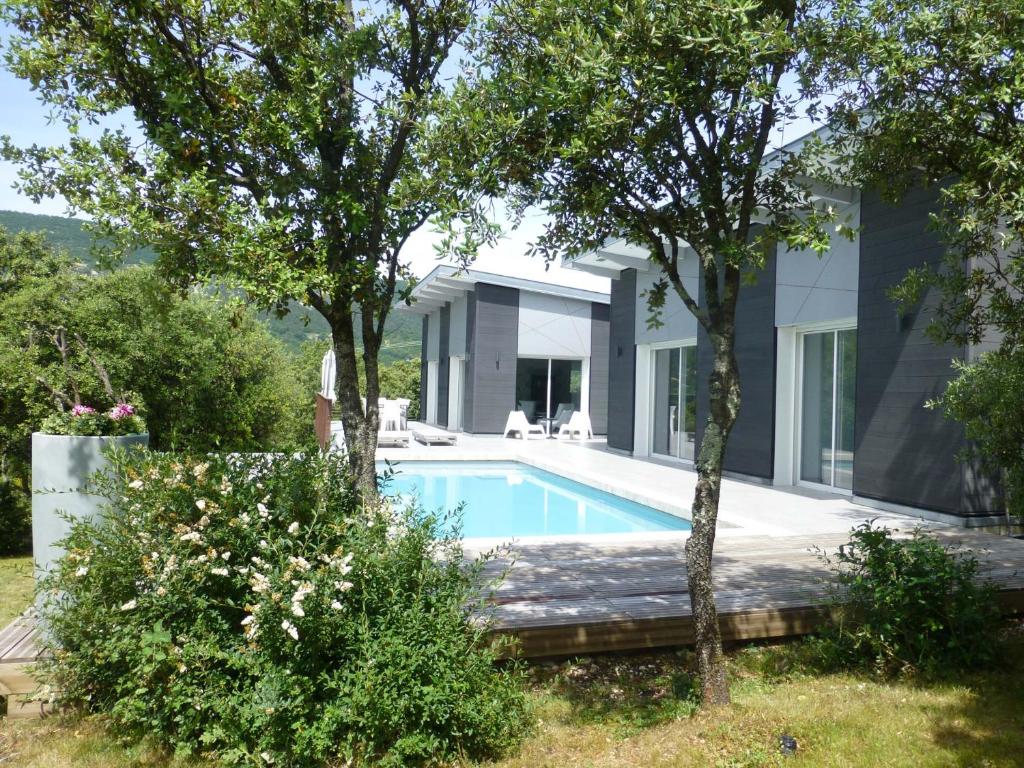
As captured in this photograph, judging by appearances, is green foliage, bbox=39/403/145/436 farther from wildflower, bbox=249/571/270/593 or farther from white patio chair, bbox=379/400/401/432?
white patio chair, bbox=379/400/401/432

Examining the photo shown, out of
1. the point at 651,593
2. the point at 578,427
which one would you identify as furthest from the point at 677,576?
the point at 578,427

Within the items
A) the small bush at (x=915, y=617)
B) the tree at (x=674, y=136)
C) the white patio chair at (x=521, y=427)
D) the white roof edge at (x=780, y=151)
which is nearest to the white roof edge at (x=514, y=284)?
the white patio chair at (x=521, y=427)

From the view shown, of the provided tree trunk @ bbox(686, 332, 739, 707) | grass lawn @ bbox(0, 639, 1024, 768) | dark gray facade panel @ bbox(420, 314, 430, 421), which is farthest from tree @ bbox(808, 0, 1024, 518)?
dark gray facade panel @ bbox(420, 314, 430, 421)

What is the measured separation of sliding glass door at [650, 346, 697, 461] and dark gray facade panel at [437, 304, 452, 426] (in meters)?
10.1

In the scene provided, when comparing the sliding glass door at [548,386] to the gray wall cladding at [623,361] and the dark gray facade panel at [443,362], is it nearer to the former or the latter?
the dark gray facade panel at [443,362]

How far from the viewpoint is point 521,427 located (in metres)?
20.5

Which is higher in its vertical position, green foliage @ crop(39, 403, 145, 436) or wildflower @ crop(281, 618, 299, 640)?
green foliage @ crop(39, 403, 145, 436)

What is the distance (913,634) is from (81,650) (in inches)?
160

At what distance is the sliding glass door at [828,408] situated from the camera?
1009cm

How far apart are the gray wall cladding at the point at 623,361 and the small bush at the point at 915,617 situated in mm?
11882

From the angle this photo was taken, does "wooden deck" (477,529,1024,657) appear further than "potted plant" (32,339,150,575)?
Yes

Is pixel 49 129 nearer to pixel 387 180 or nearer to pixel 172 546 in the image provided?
pixel 387 180

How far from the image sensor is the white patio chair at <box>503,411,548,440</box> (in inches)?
802

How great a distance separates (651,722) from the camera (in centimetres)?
338
